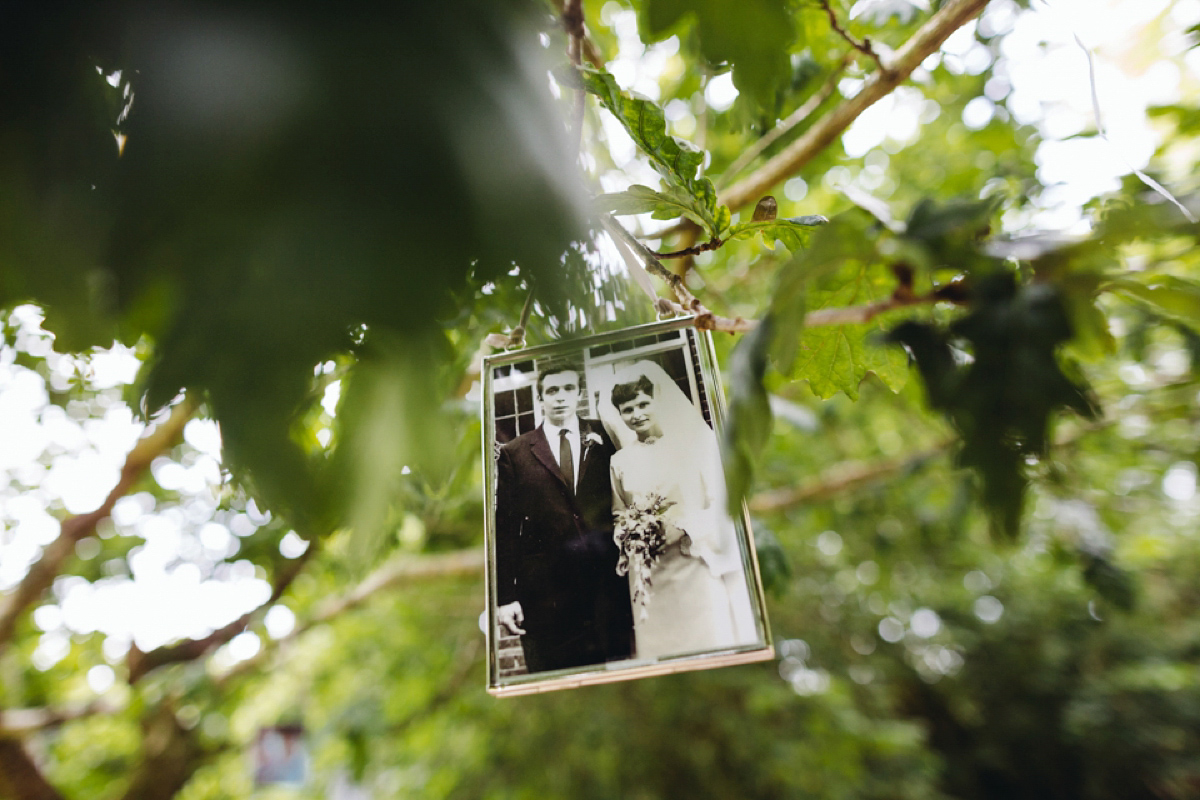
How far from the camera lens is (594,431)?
489 mm

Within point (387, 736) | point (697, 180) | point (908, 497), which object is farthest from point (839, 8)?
point (387, 736)

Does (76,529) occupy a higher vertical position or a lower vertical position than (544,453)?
higher

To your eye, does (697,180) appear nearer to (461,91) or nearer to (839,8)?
(461,91)

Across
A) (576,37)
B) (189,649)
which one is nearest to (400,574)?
(189,649)

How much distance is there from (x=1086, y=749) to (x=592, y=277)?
Answer: 7.45 metres

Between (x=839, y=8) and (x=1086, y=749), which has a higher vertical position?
(x=839, y=8)

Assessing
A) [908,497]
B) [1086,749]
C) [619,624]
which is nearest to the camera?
[619,624]

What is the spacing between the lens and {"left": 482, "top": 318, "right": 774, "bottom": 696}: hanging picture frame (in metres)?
0.44

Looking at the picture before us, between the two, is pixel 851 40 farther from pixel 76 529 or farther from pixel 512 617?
pixel 76 529

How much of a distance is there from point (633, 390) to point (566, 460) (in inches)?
3.3

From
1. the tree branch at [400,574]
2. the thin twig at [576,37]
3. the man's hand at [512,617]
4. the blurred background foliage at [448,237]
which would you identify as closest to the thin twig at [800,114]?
the blurred background foliage at [448,237]

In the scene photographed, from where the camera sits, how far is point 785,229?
57 centimetres

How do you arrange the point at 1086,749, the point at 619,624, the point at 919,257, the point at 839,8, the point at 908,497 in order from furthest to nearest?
the point at 1086,749, the point at 908,497, the point at 839,8, the point at 619,624, the point at 919,257

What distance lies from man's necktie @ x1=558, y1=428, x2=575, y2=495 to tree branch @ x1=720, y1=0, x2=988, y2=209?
837 mm
